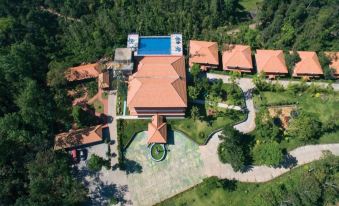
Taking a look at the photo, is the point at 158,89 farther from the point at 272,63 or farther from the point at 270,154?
the point at 272,63

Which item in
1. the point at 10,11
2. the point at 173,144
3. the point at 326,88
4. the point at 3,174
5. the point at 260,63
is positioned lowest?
the point at 3,174

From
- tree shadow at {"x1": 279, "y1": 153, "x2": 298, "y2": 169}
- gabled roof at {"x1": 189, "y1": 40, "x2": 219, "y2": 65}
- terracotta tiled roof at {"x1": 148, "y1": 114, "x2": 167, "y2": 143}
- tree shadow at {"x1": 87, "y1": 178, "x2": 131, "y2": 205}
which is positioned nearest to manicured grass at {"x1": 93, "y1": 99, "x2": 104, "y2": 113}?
terracotta tiled roof at {"x1": 148, "y1": 114, "x2": 167, "y2": 143}

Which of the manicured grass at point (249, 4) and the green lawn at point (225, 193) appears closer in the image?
the green lawn at point (225, 193)

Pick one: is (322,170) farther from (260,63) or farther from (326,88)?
(260,63)

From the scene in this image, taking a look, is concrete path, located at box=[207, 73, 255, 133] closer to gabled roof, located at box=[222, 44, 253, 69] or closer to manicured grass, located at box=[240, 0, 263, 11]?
gabled roof, located at box=[222, 44, 253, 69]

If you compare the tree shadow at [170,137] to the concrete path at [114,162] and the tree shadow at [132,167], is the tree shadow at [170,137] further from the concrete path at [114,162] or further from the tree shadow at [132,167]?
the concrete path at [114,162]

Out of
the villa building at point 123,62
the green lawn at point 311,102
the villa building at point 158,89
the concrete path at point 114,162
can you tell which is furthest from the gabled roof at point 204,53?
the concrete path at point 114,162

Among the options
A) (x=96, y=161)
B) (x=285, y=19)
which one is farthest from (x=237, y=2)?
(x=96, y=161)
